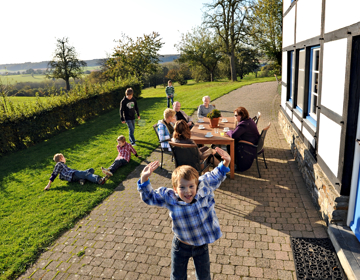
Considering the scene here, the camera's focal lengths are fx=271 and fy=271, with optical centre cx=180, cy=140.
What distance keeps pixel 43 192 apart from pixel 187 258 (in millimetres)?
4979

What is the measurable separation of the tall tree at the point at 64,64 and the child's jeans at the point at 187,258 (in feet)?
155

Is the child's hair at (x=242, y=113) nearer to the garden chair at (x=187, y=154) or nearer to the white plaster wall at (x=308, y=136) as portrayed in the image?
the white plaster wall at (x=308, y=136)

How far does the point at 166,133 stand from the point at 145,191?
4.53 metres

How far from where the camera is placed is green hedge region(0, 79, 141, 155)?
33.9 ft

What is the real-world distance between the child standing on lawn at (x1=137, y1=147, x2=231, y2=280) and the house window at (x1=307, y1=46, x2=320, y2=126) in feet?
14.0

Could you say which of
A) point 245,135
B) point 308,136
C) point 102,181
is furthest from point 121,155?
point 308,136

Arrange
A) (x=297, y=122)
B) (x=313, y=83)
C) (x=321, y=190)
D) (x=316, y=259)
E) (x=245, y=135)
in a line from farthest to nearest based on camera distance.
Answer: (x=297, y=122) < (x=245, y=135) < (x=313, y=83) < (x=321, y=190) < (x=316, y=259)

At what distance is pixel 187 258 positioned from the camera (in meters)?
2.84

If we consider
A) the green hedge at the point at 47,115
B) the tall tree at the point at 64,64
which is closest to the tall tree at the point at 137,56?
the green hedge at the point at 47,115

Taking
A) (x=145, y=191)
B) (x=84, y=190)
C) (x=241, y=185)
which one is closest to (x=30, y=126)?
(x=84, y=190)

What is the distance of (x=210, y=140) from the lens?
20.8ft

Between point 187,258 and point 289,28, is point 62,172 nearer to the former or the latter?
point 187,258

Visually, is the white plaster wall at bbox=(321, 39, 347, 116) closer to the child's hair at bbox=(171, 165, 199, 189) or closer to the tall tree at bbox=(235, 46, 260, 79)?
the child's hair at bbox=(171, 165, 199, 189)

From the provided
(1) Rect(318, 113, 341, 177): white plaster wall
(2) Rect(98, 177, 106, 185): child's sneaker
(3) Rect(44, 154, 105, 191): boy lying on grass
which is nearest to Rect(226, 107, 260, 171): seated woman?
(1) Rect(318, 113, 341, 177): white plaster wall
